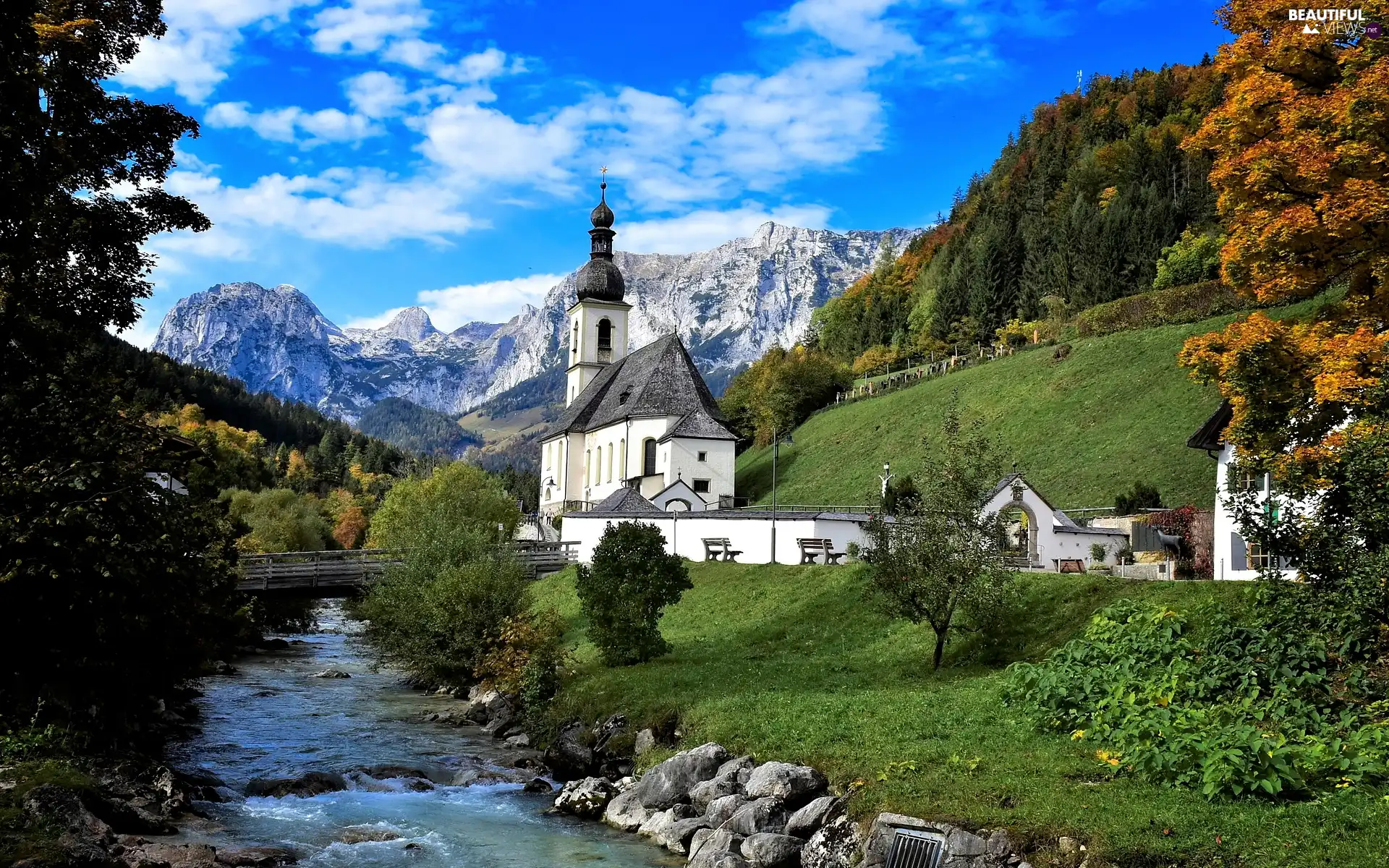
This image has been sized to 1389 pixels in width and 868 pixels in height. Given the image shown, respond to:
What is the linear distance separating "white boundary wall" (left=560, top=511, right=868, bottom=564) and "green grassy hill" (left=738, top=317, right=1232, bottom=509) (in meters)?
3.45

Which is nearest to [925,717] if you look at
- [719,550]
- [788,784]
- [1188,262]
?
[788,784]

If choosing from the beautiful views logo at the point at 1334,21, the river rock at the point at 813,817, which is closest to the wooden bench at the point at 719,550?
the river rock at the point at 813,817

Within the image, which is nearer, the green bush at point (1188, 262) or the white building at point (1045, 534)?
the white building at point (1045, 534)

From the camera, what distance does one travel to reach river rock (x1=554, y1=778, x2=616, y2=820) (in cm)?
1858

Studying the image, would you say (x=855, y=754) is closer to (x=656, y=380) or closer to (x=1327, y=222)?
(x=1327, y=222)

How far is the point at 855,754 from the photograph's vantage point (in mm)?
16750

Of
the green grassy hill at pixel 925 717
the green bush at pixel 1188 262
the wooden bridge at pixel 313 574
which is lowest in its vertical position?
the green grassy hill at pixel 925 717

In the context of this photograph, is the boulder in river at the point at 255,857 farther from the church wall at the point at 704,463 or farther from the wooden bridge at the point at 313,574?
the church wall at the point at 704,463

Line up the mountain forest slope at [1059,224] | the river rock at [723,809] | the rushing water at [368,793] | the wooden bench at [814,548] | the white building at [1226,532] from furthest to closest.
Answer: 1. the mountain forest slope at [1059,224]
2. the wooden bench at [814,548]
3. the white building at [1226,532]
4. the river rock at [723,809]
5. the rushing water at [368,793]

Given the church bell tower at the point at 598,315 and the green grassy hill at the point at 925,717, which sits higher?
the church bell tower at the point at 598,315

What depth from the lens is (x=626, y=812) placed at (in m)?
18.1

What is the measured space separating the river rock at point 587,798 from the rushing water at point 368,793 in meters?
0.39

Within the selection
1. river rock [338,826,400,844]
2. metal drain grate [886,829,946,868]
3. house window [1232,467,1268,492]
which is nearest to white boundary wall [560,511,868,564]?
river rock [338,826,400,844]

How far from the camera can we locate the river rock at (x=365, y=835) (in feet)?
54.9
